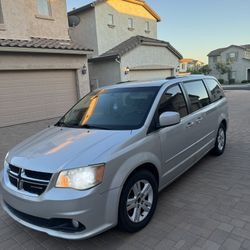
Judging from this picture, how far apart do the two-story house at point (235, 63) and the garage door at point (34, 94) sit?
39490 millimetres

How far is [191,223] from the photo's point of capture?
2916mm

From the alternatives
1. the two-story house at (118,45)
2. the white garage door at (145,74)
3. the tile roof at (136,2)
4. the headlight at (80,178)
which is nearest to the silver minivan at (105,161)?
the headlight at (80,178)

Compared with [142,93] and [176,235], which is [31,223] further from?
[142,93]

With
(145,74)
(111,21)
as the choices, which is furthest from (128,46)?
(111,21)

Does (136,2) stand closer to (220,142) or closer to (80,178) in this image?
(220,142)

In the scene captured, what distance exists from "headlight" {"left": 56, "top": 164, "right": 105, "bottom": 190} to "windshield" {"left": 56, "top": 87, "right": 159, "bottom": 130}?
792 mm

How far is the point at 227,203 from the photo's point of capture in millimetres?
3311

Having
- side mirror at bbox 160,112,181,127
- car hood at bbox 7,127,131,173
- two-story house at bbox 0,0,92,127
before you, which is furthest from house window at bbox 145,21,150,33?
car hood at bbox 7,127,131,173

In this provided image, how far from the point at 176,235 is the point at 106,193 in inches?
39.4

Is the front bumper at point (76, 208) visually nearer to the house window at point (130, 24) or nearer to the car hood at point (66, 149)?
the car hood at point (66, 149)

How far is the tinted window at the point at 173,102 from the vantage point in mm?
3340

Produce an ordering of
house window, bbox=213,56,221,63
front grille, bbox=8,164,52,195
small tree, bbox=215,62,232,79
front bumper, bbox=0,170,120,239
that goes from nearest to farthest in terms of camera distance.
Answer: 1. front bumper, bbox=0,170,120,239
2. front grille, bbox=8,164,52,195
3. small tree, bbox=215,62,232,79
4. house window, bbox=213,56,221,63

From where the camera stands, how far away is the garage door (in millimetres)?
9531

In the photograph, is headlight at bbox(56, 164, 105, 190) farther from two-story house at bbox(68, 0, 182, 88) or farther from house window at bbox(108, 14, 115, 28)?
house window at bbox(108, 14, 115, 28)
